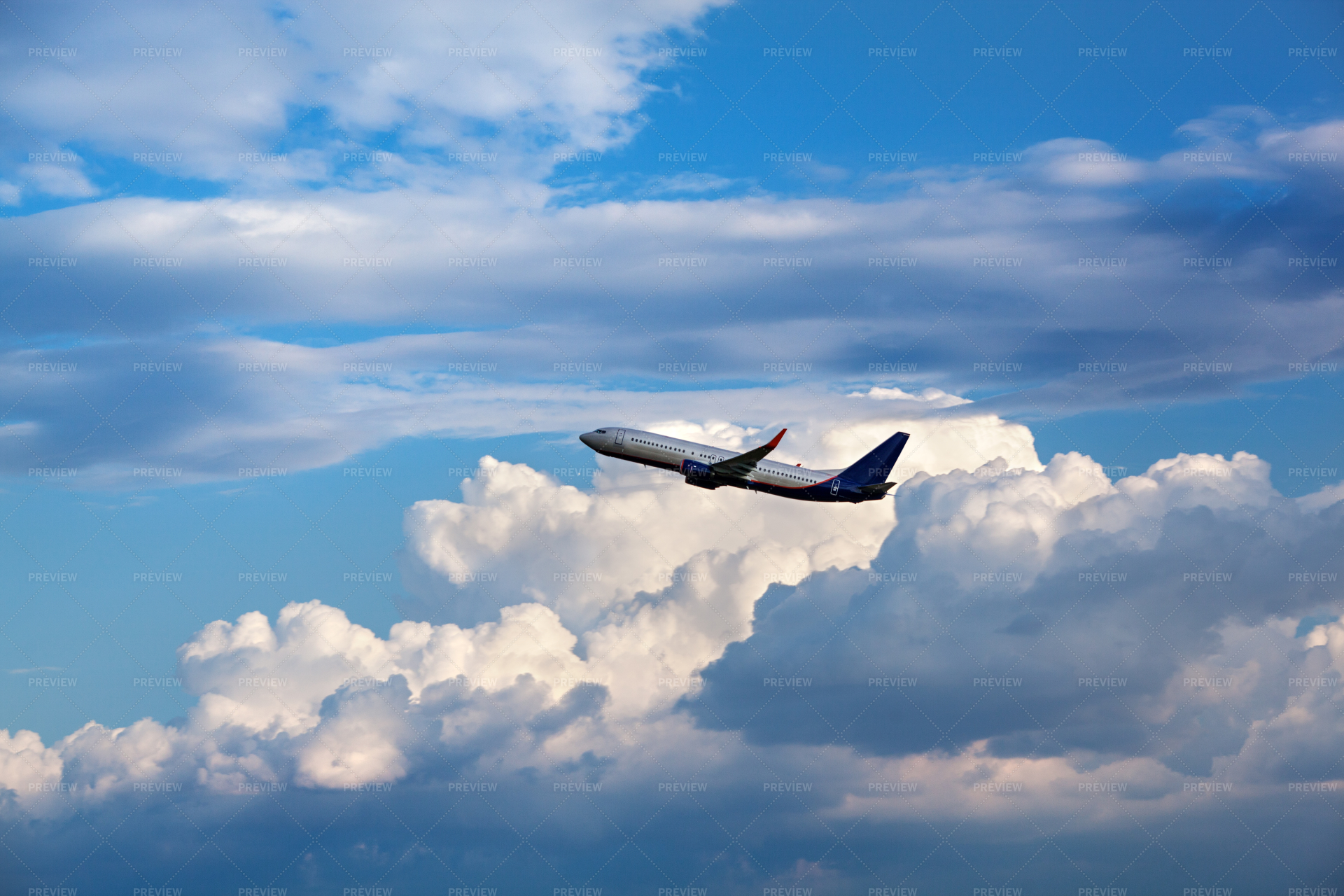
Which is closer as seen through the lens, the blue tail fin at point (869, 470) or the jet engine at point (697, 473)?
the jet engine at point (697, 473)

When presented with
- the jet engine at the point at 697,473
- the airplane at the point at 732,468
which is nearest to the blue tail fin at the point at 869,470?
the airplane at the point at 732,468

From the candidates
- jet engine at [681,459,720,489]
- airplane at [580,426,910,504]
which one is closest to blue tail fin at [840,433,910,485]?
airplane at [580,426,910,504]

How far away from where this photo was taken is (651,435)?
183m

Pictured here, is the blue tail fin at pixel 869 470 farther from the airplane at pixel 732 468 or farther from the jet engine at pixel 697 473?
the jet engine at pixel 697 473

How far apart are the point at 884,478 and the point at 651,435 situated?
4250 centimetres

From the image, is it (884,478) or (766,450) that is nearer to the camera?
(766,450)

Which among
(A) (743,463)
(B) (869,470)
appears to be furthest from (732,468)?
(B) (869,470)

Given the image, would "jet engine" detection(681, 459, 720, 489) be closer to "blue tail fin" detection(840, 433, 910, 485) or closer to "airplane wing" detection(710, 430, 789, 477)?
"airplane wing" detection(710, 430, 789, 477)

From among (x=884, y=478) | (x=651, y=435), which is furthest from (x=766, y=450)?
(x=884, y=478)

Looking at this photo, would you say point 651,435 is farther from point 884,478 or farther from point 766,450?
point 884,478

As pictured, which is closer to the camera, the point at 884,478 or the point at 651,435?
the point at 651,435

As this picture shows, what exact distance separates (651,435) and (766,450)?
19345 mm

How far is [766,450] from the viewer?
576 feet

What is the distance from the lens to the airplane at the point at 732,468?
585 feet
